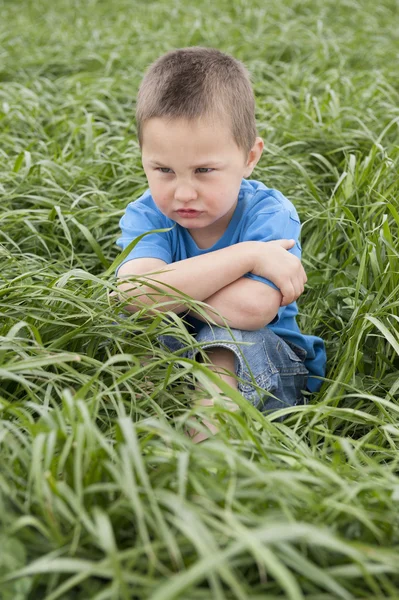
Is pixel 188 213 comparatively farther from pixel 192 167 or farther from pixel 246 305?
pixel 246 305

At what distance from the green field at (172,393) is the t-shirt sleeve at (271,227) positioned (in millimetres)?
241

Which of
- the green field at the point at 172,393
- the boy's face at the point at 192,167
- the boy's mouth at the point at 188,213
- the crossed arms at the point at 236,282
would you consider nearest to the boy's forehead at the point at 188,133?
the boy's face at the point at 192,167

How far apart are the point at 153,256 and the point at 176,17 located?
443cm

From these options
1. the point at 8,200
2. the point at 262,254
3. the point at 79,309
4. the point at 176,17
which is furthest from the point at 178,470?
the point at 176,17

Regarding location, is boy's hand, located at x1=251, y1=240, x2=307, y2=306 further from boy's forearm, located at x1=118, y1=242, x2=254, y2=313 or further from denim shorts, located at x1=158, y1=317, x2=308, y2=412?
denim shorts, located at x1=158, y1=317, x2=308, y2=412

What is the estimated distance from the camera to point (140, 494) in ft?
4.64

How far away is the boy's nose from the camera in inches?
85.0

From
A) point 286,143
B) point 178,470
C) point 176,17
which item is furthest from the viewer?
point 176,17

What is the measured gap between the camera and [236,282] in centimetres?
225

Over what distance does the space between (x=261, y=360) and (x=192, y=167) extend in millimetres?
559

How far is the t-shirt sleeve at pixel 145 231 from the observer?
7.64 feet

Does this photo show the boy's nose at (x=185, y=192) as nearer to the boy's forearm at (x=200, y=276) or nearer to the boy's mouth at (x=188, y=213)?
the boy's mouth at (x=188, y=213)

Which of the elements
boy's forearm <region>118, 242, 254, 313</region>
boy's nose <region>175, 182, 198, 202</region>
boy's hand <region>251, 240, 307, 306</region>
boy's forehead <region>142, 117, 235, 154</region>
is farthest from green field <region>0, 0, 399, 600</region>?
boy's forehead <region>142, 117, 235, 154</region>

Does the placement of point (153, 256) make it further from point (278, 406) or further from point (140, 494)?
point (140, 494)
